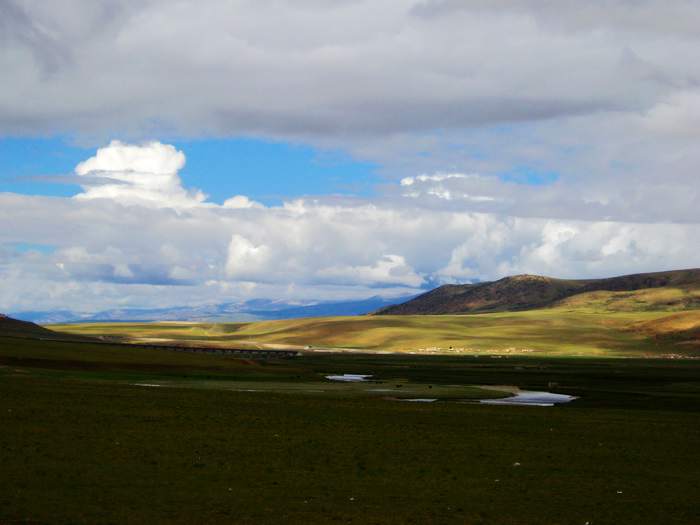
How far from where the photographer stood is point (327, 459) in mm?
32719

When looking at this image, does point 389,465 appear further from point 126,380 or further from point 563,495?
point 126,380

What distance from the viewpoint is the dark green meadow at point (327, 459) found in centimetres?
2378

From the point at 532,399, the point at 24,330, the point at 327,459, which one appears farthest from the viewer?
the point at 24,330

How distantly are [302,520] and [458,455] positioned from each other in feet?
45.2

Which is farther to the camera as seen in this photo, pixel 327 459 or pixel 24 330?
pixel 24 330

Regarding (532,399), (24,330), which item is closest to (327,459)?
(532,399)

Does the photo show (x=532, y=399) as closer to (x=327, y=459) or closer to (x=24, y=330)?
(x=327, y=459)

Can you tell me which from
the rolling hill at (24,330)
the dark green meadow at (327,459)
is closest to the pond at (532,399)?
the dark green meadow at (327,459)

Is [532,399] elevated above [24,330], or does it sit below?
below

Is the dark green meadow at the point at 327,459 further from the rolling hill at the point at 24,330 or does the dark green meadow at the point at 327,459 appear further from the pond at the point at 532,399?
the rolling hill at the point at 24,330

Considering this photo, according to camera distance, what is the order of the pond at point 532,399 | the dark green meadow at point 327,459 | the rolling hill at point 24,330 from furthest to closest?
the rolling hill at point 24,330 < the pond at point 532,399 < the dark green meadow at point 327,459

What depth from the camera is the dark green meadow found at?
23.8m

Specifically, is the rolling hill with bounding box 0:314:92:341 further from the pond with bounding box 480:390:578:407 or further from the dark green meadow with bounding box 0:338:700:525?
the pond with bounding box 480:390:578:407

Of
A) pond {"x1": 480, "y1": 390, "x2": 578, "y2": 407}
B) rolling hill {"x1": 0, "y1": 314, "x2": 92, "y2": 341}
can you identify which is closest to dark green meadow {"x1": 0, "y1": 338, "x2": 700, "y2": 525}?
pond {"x1": 480, "y1": 390, "x2": 578, "y2": 407}
